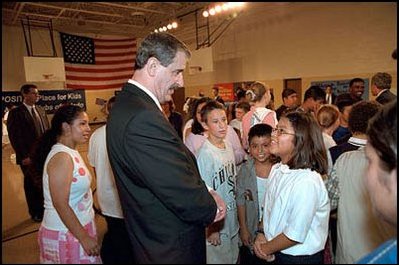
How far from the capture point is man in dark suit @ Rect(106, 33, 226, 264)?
→ 0.72 metres

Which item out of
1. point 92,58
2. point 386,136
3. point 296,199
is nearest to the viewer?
point 386,136

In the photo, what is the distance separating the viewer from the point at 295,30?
60cm

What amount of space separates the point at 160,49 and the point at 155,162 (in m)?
0.31

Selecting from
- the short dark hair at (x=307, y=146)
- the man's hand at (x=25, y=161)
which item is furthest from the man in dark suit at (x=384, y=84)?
the man's hand at (x=25, y=161)

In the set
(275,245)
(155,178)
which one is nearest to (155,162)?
(155,178)

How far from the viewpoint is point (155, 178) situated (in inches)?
28.5

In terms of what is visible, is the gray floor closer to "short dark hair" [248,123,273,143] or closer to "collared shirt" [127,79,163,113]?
"collared shirt" [127,79,163,113]

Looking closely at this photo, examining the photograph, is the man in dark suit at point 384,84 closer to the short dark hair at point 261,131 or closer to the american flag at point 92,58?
the short dark hair at point 261,131

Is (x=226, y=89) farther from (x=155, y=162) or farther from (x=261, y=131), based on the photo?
(x=155, y=162)

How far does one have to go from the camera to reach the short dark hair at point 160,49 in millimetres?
695

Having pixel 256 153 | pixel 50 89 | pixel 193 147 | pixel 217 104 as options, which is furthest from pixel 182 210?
pixel 193 147

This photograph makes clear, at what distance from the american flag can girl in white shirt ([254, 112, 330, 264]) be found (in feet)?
2.48

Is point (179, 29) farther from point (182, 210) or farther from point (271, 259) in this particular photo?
point (271, 259)

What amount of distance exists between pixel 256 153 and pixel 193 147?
0.61 meters
